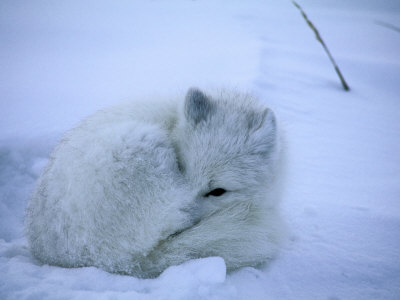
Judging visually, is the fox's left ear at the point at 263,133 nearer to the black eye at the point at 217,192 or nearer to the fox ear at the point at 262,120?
the fox ear at the point at 262,120

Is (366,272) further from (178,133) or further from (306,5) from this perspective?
(306,5)

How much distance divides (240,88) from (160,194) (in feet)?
5.12

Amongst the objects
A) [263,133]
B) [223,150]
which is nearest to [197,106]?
[223,150]

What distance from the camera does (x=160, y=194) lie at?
3.92ft

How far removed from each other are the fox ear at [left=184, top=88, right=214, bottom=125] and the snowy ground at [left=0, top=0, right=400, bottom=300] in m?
0.56

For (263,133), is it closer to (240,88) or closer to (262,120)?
(262,120)

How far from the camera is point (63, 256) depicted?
47.0 inches

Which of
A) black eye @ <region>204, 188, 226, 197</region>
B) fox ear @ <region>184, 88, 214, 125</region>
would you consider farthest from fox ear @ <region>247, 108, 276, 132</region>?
black eye @ <region>204, 188, 226, 197</region>

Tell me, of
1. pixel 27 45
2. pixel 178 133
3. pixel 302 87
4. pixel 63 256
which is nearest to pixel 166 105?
pixel 178 133

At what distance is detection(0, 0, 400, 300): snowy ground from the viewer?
1.15 m

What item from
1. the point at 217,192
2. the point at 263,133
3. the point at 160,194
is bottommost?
the point at 217,192

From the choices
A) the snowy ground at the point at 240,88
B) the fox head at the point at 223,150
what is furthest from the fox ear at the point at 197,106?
the snowy ground at the point at 240,88

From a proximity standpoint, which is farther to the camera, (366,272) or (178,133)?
(178,133)

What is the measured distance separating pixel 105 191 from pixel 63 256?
1.22 ft
